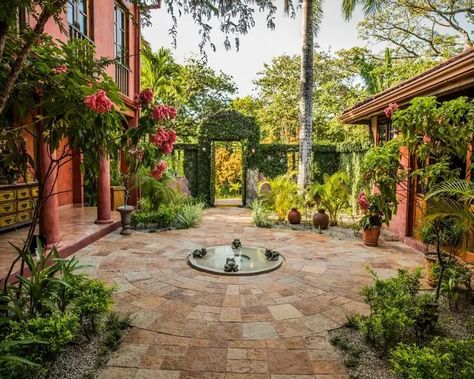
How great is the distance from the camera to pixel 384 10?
559 inches

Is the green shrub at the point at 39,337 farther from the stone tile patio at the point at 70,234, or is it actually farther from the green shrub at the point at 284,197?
the green shrub at the point at 284,197

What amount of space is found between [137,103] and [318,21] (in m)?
9.18

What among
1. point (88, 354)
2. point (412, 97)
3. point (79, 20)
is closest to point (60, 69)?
point (88, 354)

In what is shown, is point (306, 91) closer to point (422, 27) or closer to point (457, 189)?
point (457, 189)

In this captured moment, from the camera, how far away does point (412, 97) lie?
5188 millimetres

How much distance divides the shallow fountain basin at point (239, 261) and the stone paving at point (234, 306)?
0.15 metres

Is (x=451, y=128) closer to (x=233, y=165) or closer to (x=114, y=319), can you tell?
(x=114, y=319)

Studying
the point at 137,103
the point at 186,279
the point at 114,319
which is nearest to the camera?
the point at 114,319

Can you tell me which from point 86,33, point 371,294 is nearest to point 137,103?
point 371,294

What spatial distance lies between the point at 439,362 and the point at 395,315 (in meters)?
0.73

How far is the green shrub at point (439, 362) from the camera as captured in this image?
74.4 inches

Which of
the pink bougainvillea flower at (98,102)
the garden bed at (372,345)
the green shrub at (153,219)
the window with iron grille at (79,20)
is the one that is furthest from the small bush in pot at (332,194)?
the pink bougainvillea flower at (98,102)

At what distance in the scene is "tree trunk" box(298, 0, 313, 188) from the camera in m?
8.91

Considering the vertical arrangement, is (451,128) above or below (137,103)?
below
